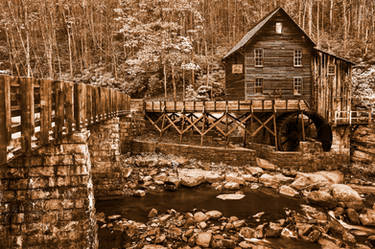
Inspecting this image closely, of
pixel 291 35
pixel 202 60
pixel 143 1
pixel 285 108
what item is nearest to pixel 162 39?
pixel 143 1

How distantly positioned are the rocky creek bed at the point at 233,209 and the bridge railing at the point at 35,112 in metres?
4.32

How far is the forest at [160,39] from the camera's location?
834 inches

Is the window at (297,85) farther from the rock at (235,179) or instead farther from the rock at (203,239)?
the rock at (203,239)

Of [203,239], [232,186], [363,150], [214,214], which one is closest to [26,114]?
[203,239]

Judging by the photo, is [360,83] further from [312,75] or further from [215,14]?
[215,14]

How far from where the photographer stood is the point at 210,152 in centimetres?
1562

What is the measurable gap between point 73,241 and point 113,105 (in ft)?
22.9

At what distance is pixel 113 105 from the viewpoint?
1150 cm

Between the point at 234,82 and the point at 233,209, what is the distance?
43.2ft

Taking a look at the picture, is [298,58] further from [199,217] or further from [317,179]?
[199,217]

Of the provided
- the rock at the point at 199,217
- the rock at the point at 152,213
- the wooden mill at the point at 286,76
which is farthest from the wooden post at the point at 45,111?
the wooden mill at the point at 286,76

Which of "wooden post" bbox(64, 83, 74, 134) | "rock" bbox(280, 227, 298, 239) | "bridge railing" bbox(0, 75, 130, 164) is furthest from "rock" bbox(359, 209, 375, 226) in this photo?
"wooden post" bbox(64, 83, 74, 134)

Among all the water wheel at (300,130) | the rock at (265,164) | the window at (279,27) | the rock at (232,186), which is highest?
the window at (279,27)

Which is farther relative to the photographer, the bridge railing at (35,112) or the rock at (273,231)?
the rock at (273,231)
